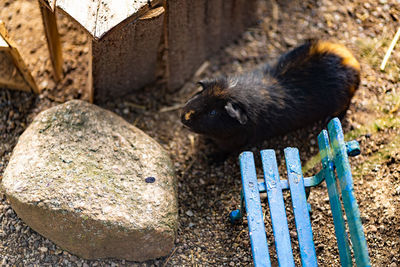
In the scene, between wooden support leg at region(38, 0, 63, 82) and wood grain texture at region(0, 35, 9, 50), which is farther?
wooden support leg at region(38, 0, 63, 82)

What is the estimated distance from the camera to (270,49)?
5094mm

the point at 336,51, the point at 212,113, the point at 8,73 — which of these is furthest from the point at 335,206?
the point at 8,73

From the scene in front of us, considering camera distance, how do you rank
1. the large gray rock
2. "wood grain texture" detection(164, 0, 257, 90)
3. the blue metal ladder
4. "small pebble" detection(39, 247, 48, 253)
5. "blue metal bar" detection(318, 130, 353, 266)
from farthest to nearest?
"wood grain texture" detection(164, 0, 257, 90), "small pebble" detection(39, 247, 48, 253), the large gray rock, "blue metal bar" detection(318, 130, 353, 266), the blue metal ladder

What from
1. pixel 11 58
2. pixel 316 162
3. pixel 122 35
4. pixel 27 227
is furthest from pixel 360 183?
pixel 11 58

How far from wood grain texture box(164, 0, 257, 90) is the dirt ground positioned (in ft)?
0.49

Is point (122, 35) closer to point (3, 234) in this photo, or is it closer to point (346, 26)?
point (3, 234)

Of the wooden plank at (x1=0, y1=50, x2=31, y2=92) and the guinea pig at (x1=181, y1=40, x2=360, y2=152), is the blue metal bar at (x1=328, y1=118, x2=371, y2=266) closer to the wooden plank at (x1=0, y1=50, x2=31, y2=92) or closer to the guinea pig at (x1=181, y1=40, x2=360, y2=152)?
the guinea pig at (x1=181, y1=40, x2=360, y2=152)

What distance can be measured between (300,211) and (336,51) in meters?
1.78

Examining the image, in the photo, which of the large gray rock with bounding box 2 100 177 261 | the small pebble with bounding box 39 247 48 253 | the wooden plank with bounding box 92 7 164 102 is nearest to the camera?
the large gray rock with bounding box 2 100 177 261

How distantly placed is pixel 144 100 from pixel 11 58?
139 centimetres

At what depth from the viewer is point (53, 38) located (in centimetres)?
420

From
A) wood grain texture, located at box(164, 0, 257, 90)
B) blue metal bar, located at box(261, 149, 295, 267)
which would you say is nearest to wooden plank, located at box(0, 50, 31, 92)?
wood grain texture, located at box(164, 0, 257, 90)

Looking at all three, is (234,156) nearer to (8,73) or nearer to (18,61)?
(18,61)

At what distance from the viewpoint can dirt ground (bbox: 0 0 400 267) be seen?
141 inches
